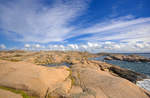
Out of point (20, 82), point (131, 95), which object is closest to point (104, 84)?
point (131, 95)

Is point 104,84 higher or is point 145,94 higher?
point 104,84

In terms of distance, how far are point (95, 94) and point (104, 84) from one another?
7.78 ft

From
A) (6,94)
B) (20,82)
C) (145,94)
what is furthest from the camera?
(145,94)

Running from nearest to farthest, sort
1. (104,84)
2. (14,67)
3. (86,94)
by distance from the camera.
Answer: (86,94), (104,84), (14,67)

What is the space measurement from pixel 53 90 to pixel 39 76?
2496 millimetres

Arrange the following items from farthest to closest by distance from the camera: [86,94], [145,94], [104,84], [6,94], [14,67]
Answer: [14,67], [104,84], [145,94], [86,94], [6,94]

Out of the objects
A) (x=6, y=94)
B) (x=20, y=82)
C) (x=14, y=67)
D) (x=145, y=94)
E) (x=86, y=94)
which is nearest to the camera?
(x=6, y=94)

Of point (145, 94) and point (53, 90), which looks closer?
point (53, 90)

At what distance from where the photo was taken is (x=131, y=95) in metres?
8.32

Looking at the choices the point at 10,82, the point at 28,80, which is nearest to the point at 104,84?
the point at 28,80

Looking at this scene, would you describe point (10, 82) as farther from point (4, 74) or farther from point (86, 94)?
point (86, 94)

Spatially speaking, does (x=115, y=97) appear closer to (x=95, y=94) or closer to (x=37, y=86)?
(x=95, y=94)

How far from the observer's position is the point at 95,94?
789cm

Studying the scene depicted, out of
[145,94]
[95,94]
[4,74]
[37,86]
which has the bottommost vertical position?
[145,94]
